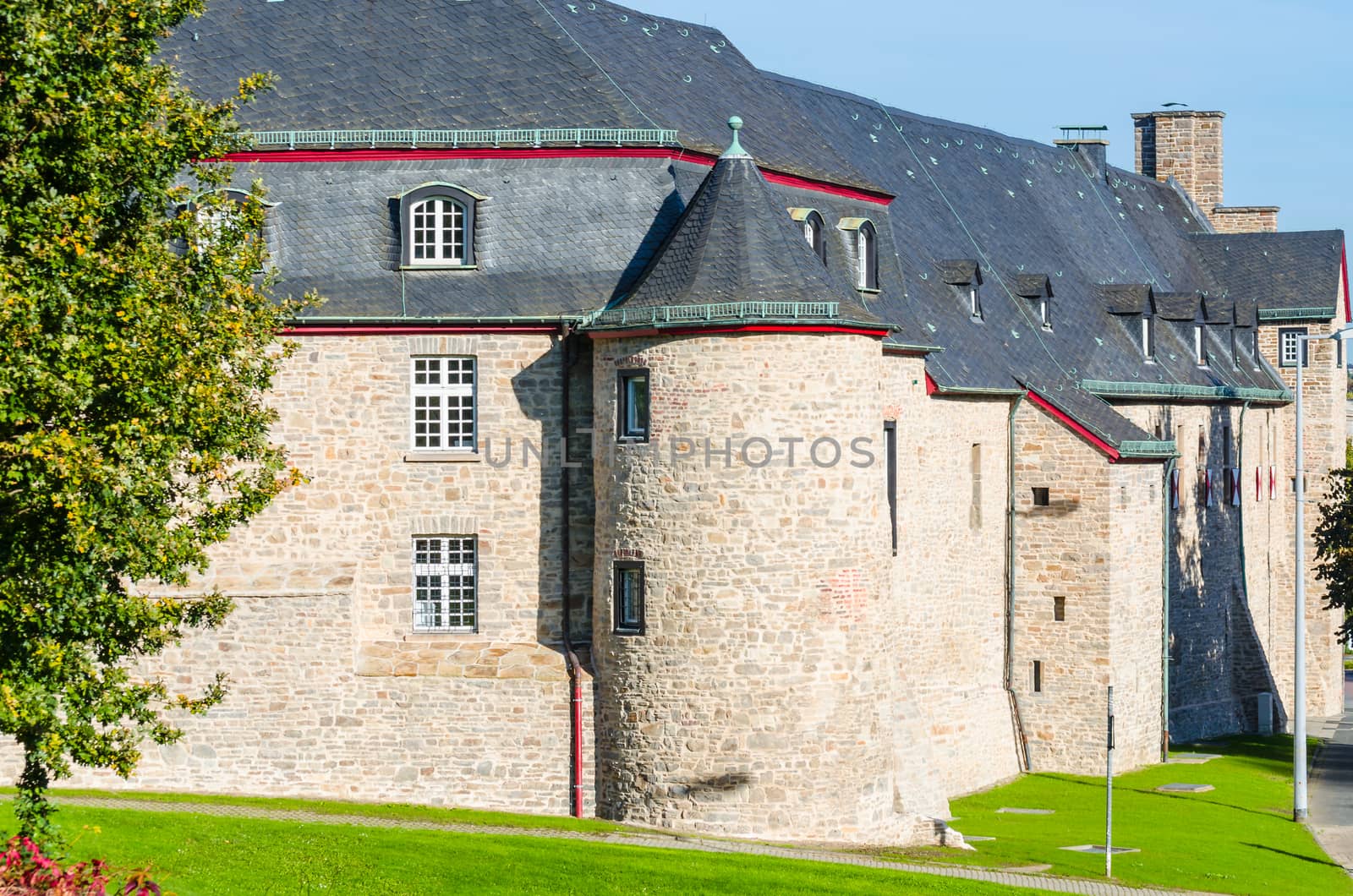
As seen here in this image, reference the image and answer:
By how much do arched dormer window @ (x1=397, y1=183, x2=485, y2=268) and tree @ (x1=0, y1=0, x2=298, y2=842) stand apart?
38.7ft

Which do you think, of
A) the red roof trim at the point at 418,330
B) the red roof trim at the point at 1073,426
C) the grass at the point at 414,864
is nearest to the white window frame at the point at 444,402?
the red roof trim at the point at 418,330

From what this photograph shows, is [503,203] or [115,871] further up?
[503,203]

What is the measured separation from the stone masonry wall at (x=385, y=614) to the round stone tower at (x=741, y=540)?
1.40m

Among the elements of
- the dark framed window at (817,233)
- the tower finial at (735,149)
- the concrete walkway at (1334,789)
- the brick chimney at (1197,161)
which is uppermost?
the brick chimney at (1197,161)

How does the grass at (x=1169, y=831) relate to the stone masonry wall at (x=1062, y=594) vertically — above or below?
below

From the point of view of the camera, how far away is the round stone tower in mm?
30359

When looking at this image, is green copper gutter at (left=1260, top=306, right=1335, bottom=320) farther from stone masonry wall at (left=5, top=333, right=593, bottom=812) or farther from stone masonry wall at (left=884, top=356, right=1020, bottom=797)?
stone masonry wall at (left=5, top=333, right=593, bottom=812)

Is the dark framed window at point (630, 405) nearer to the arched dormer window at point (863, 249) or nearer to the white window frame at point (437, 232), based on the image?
the white window frame at point (437, 232)

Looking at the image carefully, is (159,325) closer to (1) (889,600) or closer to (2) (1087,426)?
(1) (889,600)

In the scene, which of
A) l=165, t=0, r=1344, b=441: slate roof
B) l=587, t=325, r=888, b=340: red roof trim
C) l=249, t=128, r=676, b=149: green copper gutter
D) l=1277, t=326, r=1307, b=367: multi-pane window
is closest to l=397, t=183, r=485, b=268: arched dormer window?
l=165, t=0, r=1344, b=441: slate roof

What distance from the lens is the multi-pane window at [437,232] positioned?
33000 millimetres

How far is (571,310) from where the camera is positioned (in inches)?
1272

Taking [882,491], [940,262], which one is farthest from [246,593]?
[940,262]

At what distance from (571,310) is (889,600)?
22.2 ft
